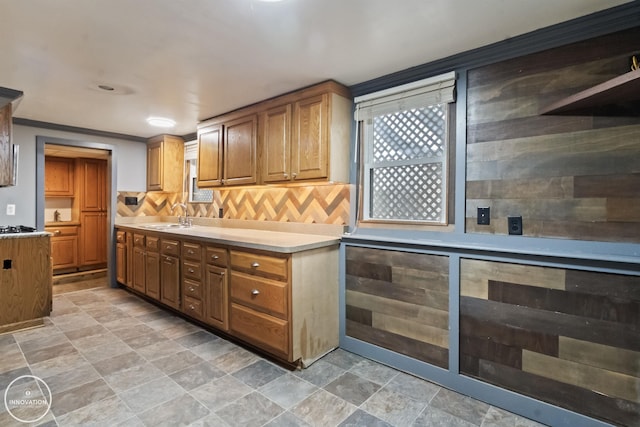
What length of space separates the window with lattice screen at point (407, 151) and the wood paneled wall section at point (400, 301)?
327 millimetres

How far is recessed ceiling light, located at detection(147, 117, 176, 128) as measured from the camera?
378cm

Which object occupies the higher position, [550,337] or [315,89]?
[315,89]

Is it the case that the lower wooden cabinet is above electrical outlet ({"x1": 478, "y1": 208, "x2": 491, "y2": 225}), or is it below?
below

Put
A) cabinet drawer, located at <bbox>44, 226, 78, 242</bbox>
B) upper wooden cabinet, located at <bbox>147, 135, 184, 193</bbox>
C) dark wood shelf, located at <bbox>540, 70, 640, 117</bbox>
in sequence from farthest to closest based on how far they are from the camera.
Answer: cabinet drawer, located at <bbox>44, 226, 78, 242</bbox> < upper wooden cabinet, located at <bbox>147, 135, 184, 193</bbox> < dark wood shelf, located at <bbox>540, 70, 640, 117</bbox>

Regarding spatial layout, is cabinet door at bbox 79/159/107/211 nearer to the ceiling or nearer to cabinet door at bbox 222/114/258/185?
the ceiling

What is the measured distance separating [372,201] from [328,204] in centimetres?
46

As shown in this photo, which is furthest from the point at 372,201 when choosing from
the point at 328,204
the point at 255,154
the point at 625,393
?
the point at 625,393

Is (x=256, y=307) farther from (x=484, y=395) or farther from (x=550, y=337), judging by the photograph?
(x=550, y=337)

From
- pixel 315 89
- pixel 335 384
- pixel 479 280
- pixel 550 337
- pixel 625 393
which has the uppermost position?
pixel 315 89

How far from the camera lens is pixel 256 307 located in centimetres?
253

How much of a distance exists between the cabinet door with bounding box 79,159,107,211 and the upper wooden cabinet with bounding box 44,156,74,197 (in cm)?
17

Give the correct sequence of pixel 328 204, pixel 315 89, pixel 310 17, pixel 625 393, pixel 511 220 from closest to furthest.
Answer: pixel 625 393 → pixel 310 17 → pixel 511 220 → pixel 315 89 → pixel 328 204

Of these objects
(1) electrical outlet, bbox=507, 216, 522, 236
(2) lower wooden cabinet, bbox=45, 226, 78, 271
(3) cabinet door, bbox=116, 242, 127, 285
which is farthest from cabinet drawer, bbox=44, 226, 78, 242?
(1) electrical outlet, bbox=507, 216, 522, 236

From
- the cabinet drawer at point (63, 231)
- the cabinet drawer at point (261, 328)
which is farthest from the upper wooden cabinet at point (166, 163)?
the cabinet drawer at point (261, 328)
